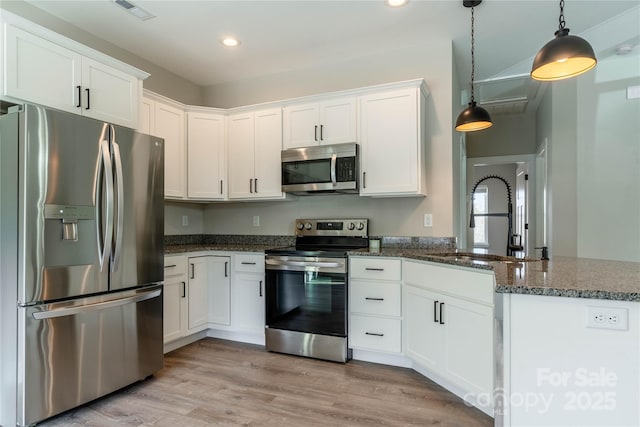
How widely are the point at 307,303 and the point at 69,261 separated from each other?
5.81 feet

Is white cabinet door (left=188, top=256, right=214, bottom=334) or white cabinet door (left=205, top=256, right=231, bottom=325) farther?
white cabinet door (left=205, top=256, right=231, bottom=325)

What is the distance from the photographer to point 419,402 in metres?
2.27

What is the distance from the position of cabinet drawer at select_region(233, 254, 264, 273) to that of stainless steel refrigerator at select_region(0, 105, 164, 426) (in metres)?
0.97

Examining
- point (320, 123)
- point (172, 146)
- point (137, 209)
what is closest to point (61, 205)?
point (137, 209)

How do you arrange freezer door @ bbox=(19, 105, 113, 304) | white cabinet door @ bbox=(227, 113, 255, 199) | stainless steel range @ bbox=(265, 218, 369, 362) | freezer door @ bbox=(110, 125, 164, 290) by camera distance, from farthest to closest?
1. white cabinet door @ bbox=(227, 113, 255, 199)
2. stainless steel range @ bbox=(265, 218, 369, 362)
3. freezer door @ bbox=(110, 125, 164, 290)
4. freezer door @ bbox=(19, 105, 113, 304)

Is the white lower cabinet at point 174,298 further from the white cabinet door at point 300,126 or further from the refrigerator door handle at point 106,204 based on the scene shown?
the white cabinet door at point 300,126

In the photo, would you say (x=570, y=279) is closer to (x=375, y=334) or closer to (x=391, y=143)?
(x=375, y=334)

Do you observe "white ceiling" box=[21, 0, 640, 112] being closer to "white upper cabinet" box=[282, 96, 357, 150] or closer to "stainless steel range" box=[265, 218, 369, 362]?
"white upper cabinet" box=[282, 96, 357, 150]

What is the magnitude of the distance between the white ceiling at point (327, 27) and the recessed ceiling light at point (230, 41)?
0.18 feet

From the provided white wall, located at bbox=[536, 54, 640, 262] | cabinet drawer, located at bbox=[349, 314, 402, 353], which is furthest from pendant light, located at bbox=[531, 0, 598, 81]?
white wall, located at bbox=[536, 54, 640, 262]

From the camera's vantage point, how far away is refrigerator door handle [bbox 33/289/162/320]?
198 centimetres

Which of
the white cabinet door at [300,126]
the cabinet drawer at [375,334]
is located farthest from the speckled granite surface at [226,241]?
the cabinet drawer at [375,334]

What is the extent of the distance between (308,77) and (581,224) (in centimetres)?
335

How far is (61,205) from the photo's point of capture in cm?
204
